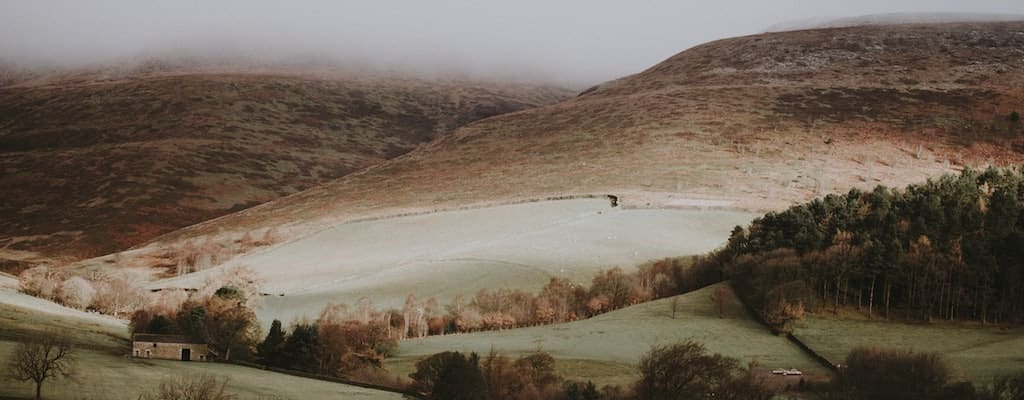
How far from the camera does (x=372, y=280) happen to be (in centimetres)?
8162

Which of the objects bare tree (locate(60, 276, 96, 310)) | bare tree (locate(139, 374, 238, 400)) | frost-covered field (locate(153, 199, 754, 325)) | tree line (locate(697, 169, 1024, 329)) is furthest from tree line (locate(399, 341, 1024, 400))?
bare tree (locate(60, 276, 96, 310))

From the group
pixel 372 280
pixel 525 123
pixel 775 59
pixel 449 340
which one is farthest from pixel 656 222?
pixel 775 59

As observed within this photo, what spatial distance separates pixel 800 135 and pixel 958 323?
84330 millimetres

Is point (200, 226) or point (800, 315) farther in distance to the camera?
point (200, 226)

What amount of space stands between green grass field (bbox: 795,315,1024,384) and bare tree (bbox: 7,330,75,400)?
3949 cm

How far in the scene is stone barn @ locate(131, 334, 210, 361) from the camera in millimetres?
Result: 56312

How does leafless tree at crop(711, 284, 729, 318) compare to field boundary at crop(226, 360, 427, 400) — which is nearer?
field boundary at crop(226, 360, 427, 400)

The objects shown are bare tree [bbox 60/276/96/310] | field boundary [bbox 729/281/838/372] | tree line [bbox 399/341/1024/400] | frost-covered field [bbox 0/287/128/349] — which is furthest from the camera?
bare tree [bbox 60/276/96/310]

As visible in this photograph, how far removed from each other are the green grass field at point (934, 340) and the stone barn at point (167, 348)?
36771mm

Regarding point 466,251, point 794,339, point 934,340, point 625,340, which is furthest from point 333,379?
point 466,251

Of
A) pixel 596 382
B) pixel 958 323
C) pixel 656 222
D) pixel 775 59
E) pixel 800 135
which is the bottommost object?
pixel 596 382

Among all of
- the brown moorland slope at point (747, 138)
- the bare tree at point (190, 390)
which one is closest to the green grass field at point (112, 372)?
the bare tree at point (190, 390)

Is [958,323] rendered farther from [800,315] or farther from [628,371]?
[628,371]

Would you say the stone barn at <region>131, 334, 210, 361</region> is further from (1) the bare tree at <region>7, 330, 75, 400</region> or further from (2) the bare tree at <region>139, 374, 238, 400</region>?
(2) the bare tree at <region>139, 374, 238, 400</region>
